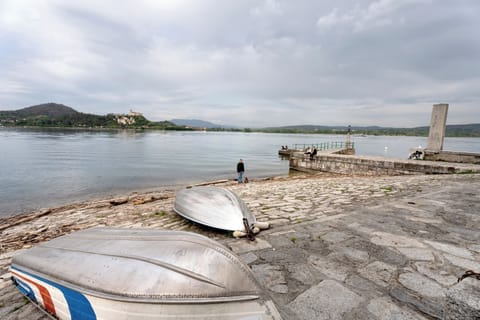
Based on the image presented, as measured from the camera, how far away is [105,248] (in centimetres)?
171

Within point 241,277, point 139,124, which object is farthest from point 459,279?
point 139,124

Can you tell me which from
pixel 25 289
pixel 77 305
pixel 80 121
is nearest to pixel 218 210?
pixel 77 305

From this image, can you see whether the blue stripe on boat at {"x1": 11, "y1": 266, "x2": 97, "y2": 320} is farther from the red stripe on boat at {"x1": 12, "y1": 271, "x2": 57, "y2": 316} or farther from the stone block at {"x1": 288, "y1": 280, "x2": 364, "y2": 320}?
the stone block at {"x1": 288, "y1": 280, "x2": 364, "y2": 320}

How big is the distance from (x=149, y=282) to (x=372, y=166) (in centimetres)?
1523

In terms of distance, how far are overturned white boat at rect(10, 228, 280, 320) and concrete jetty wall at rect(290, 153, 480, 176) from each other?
12.7 metres

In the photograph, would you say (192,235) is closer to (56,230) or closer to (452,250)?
(452,250)

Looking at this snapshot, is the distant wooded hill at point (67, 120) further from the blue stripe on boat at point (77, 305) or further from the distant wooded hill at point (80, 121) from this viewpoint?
the blue stripe on boat at point (77, 305)

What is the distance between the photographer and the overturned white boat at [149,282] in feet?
4.12

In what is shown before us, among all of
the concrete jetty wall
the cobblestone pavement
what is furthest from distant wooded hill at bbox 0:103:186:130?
the cobblestone pavement

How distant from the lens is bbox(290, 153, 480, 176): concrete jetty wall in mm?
10429

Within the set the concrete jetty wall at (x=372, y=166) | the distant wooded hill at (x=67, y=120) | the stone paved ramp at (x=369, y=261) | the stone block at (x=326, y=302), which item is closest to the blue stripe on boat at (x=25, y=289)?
the stone paved ramp at (x=369, y=261)

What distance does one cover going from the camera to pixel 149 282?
1.33 meters

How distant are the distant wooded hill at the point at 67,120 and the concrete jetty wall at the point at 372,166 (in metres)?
129

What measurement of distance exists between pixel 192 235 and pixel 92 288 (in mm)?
725
